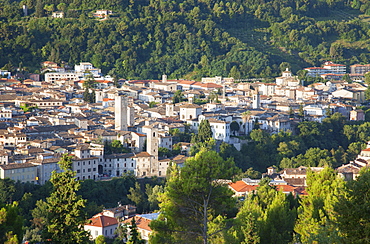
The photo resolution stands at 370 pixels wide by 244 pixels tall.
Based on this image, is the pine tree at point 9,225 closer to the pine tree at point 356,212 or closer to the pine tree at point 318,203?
the pine tree at point 318,203

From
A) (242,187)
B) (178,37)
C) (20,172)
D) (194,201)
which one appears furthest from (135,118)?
(178,37)

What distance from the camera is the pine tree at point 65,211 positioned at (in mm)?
14797

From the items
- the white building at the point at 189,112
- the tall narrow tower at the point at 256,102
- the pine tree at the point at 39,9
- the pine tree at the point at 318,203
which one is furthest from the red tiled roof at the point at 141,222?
the pine tree at the point at 39,9

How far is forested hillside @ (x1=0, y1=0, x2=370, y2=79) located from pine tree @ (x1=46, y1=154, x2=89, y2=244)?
4427cm

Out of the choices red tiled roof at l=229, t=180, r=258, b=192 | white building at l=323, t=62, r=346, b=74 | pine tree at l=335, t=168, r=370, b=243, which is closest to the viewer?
pine tree at l=335, t=168, r=370, b=243

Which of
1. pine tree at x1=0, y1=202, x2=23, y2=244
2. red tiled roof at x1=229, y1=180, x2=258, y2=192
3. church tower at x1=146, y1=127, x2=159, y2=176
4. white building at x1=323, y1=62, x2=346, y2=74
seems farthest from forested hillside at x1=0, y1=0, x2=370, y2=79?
pine tree at x1=0, y1=202, x2=23, y2=244

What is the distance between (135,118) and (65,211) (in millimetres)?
26443

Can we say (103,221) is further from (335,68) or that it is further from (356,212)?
(335,68)

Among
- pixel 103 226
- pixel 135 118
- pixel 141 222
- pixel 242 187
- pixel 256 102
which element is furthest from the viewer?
pixel 256 102

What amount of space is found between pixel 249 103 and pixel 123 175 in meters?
18.3

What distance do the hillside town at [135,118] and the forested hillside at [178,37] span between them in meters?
3.31

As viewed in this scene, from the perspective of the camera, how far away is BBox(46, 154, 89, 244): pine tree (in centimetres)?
1480

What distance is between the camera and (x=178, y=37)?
70500mm

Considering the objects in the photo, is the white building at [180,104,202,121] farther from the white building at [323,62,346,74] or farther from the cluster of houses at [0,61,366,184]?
the white building at [323,62,346,74]
